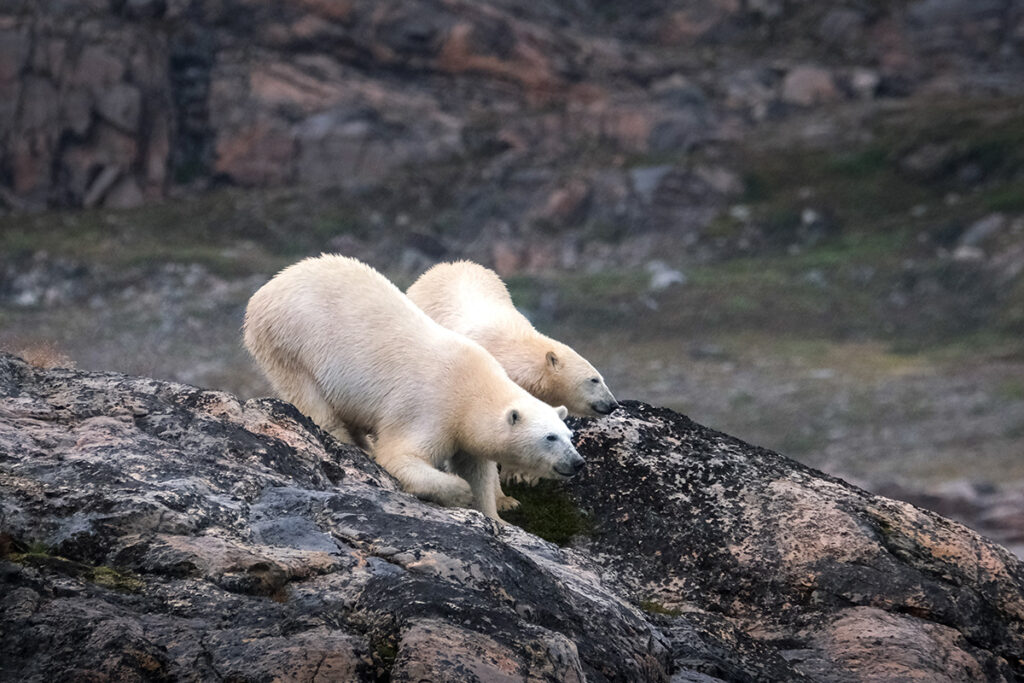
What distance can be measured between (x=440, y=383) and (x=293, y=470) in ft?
4.34

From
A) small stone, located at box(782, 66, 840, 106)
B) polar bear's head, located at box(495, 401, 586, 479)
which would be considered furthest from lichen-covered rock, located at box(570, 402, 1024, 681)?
Answer: small stone, located at box(782, 66, 840, 106)

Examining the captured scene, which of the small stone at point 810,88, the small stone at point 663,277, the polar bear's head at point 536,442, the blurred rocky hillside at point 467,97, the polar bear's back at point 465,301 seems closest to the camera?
the polar bear's head at point 536,442

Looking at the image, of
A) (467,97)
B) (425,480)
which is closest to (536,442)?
(425,480)

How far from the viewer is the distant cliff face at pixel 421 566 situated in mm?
3934

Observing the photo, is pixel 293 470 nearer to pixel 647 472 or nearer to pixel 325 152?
pixel 647 472

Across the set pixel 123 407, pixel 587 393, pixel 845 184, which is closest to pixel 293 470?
pixel 123 407

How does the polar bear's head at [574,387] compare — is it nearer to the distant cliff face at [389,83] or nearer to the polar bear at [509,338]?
the polar bear at [509,338]

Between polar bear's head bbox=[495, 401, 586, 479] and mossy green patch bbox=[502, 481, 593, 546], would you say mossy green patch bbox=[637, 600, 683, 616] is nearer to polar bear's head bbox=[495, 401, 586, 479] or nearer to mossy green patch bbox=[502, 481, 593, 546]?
mossy green patch bbox=[502, 481, 593, 546]

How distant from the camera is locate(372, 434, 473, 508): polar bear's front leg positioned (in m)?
5.77

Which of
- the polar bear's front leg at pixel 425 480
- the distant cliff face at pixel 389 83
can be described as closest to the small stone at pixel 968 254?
the distant cliff face at pixel 389 83

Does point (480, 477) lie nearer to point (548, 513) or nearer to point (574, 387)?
point (548, 513)

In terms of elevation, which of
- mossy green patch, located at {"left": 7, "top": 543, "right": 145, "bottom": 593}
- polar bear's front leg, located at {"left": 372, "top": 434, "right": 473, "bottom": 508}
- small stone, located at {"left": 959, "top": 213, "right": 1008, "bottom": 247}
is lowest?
mossy green patch, located at {"left": 7, "top": 543, "right": 145, "bottom": 593}

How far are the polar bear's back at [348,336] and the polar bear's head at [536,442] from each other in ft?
1.75

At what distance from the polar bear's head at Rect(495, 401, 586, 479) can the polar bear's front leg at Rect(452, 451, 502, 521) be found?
0.83 ft
